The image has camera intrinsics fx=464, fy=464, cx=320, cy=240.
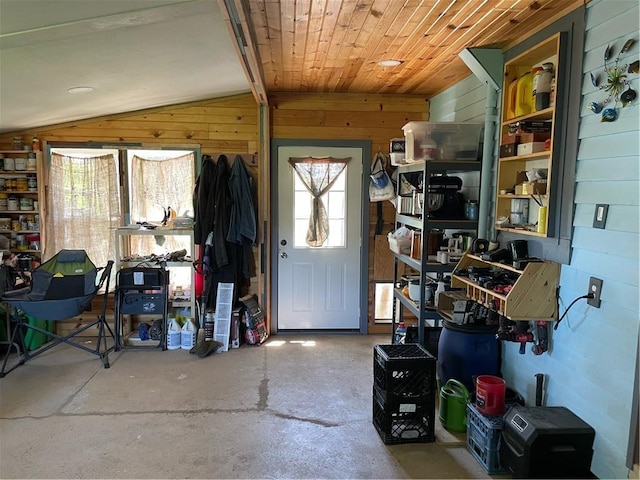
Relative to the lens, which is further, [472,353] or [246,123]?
→ [246,123]

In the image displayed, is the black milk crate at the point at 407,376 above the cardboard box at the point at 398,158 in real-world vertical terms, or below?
below

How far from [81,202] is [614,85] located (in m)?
4.44

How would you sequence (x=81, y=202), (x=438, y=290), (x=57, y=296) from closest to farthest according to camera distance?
1. (x=438, y=290)
2. (x=57, y=296)
3. (x=81, y=202)

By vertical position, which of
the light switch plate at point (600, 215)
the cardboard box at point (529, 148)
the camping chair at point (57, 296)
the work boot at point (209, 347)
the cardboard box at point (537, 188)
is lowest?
the work boot at point (209, 347)

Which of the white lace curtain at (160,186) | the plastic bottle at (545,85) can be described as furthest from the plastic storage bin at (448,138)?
the white lace curtain at (160,186)

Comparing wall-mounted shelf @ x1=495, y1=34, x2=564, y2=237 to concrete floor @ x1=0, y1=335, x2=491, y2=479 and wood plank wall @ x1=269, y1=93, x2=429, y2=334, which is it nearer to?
concrete floor @ x1=0, y1=335, x2=491, y2=479

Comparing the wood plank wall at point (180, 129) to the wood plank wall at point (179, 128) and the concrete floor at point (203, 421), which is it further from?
the concrete floor at point (203, 421)

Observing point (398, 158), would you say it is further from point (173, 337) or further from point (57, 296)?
point (57, 296)

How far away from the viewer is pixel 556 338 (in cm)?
256

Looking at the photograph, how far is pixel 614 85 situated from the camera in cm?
210

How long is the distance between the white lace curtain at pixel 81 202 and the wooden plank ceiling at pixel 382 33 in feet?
6.49

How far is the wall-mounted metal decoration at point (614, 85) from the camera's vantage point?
6.62 feet

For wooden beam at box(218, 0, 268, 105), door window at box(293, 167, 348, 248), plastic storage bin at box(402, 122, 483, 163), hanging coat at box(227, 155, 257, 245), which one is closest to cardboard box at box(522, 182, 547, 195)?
plastic storage bin at box(402, 122, 483, 163)

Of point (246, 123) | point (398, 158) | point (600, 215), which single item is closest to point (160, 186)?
point (246, 123)
